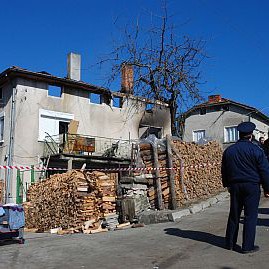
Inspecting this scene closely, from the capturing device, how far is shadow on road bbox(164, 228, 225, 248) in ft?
23.4

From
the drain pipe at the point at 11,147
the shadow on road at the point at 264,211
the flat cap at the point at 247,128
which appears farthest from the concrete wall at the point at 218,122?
the flat cap at the point at 247,128

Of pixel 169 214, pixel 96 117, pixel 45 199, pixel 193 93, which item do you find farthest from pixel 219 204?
pixel 96 117

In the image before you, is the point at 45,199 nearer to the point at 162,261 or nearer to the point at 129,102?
the point at 162,261

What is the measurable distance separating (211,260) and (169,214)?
16.1 feet

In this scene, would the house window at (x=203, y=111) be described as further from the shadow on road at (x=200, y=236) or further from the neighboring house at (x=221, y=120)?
the shadow on road at (x=200, y=236)

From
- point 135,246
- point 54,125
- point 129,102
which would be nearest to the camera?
point 135,246

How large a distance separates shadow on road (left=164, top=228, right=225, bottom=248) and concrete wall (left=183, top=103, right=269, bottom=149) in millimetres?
28699

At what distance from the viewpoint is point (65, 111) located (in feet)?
88.9

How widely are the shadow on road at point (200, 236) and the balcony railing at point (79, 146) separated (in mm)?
14377

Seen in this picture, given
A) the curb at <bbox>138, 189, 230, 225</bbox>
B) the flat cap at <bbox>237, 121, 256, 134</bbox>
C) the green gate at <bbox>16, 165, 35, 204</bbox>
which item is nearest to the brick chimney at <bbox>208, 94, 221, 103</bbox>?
the green gate at <bbox>16, 165, 35, 204</bbox>

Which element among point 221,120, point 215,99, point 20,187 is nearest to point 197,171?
point 20,187

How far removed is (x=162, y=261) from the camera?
5.99m

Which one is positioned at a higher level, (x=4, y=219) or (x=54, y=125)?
(x=54, y=125)

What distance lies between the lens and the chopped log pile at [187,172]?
12.9 meters
